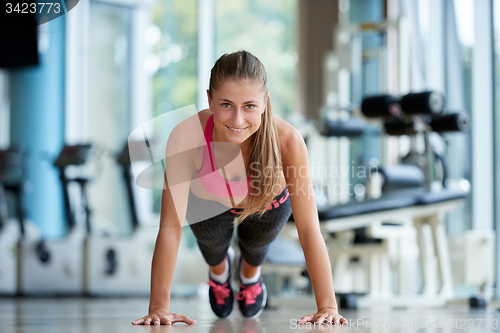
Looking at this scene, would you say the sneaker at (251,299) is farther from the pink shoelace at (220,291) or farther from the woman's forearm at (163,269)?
the woman's forearm at (163,269)

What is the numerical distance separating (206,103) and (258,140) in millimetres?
A: 3707

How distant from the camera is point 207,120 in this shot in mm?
1602

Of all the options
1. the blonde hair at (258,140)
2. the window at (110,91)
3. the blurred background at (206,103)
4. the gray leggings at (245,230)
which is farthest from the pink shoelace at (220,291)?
the window at (110,91)

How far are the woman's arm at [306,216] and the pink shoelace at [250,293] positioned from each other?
63 centimetres

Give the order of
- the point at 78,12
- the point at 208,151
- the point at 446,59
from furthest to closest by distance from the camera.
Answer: the point at 78,12 < the point at 446,59 < the point at 208,151

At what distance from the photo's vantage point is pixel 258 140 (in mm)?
1514

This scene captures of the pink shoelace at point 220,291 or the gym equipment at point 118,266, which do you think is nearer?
the pink shoelace at point 220,291

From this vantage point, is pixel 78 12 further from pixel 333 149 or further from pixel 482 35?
pixel 482 35

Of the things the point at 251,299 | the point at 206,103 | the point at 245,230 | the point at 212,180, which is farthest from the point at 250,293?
the point at 206,103

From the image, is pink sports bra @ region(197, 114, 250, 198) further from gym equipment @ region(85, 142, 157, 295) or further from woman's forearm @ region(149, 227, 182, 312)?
gym equipment @ region(85, 142, 157, 295)

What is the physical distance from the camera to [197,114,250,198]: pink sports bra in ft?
5.19

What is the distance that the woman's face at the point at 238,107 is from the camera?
1.37m

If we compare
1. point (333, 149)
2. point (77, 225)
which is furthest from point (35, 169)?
point (333, 149)

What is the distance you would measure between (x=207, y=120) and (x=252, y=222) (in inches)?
17.1
